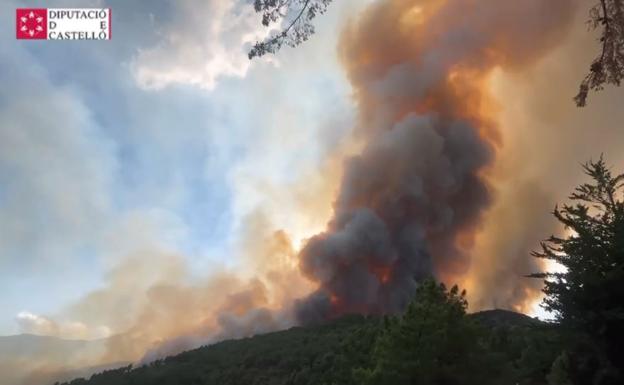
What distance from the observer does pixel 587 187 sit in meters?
29.9

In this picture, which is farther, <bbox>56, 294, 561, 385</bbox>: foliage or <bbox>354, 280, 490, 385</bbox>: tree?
<bbox>56, 294, 561, 385</bbox>: foliage

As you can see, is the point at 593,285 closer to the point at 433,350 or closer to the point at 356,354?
the point at 433,350

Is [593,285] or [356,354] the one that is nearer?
[593,285]

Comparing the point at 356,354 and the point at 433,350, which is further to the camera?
the point at 356,354

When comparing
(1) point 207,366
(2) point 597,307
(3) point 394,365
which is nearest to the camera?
(2) point 597,307

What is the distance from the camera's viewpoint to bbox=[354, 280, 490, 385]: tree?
23.3 meters

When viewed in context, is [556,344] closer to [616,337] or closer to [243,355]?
[616,337]

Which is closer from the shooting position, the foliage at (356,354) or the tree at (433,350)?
the tree at (433,350)

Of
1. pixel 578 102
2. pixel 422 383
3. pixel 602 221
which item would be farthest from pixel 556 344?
pixel 578 102

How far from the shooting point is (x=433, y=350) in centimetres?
2358

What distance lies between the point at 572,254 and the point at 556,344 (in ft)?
15.4

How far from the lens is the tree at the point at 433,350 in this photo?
23297mm

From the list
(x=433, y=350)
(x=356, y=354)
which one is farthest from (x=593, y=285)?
(x=356, y=354)

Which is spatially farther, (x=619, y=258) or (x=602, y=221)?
(x=602, y=221)
